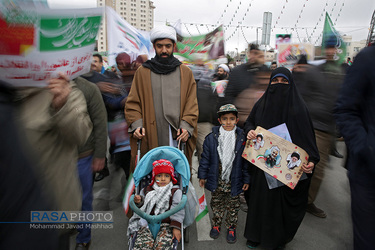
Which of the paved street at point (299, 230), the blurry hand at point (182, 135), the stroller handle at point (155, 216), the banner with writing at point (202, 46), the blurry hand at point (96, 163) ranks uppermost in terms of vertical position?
the banner with writing at point (202, 46)

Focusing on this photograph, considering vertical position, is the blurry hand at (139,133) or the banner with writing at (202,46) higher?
the banner with writing at (202,46)

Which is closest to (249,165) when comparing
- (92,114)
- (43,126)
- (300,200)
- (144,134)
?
(300,200)

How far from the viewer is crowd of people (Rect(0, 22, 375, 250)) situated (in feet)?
4.19

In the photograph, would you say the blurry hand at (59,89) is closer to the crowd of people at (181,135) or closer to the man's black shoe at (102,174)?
the crowd of people at (181,135)

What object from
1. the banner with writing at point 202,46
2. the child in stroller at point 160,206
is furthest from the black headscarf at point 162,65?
the banner with writing at point 202,46

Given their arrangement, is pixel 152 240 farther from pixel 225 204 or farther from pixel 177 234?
pixel 225 204

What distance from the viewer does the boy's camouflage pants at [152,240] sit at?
2.39 meters

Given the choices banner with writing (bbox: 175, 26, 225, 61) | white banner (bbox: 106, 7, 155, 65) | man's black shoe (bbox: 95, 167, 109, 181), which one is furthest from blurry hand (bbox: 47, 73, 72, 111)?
banner with writing (bbox: 175, 26, 225, 61)

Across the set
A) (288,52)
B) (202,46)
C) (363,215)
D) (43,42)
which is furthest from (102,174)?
(288,52)

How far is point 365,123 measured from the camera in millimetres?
1657

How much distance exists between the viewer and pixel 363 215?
62.8 inches

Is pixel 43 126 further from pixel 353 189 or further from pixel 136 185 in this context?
pixel 353 189

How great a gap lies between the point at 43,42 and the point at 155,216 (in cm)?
178

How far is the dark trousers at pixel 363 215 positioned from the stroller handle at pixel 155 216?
138 cm
